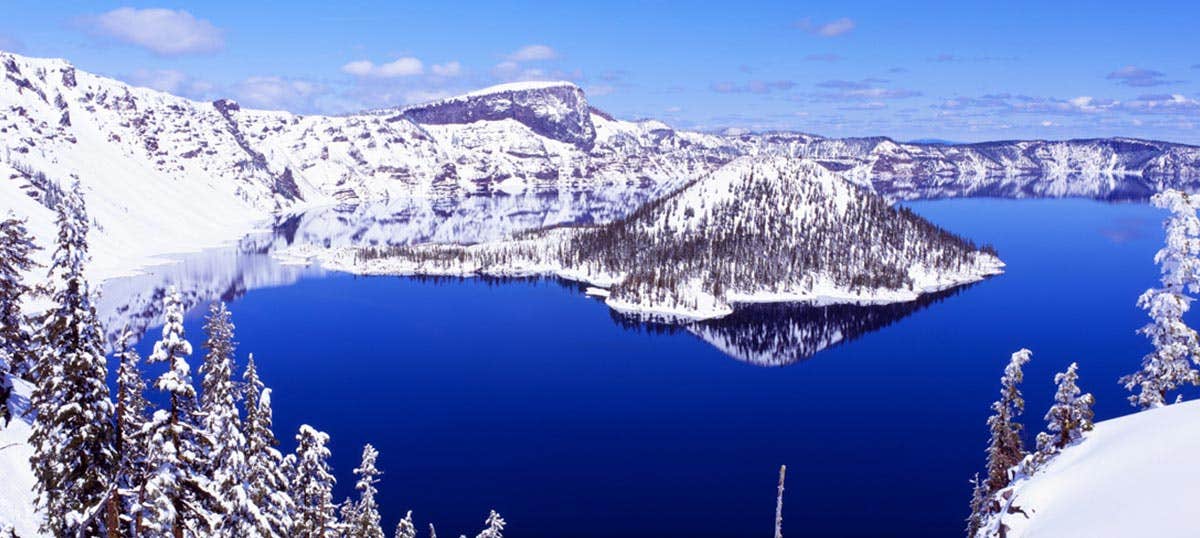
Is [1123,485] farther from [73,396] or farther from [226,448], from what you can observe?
[73,396]

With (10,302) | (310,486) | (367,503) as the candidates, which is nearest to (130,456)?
(310,486)

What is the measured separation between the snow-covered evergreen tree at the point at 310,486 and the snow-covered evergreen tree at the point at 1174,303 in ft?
150

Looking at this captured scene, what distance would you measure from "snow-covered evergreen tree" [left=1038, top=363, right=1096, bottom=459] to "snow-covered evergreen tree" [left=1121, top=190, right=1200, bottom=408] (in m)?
5.95

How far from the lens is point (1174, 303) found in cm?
4156

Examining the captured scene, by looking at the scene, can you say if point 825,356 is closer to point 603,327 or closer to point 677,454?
point 603,327

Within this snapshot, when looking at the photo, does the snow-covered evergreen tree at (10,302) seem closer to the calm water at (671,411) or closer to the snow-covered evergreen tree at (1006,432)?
the snow-covered evergreen tree at (1006,432)

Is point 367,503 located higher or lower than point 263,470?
lower

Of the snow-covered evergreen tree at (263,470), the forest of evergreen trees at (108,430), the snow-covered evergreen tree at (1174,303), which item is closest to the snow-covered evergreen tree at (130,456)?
the forest of evergreen trees at (108,430)

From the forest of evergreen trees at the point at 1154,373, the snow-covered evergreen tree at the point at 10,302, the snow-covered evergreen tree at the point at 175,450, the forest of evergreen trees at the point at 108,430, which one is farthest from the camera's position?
the forest of evergreen trees at the point at 1154,373

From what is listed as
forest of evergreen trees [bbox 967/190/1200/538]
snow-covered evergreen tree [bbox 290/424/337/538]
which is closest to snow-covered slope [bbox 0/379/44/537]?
snow-covered evergreen tree [bbox 290/424/337/538]

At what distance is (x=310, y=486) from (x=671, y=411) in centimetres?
9211

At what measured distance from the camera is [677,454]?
106438 mm

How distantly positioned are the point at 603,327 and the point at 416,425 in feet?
274

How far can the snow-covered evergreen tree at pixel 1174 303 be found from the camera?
40.2 metres
